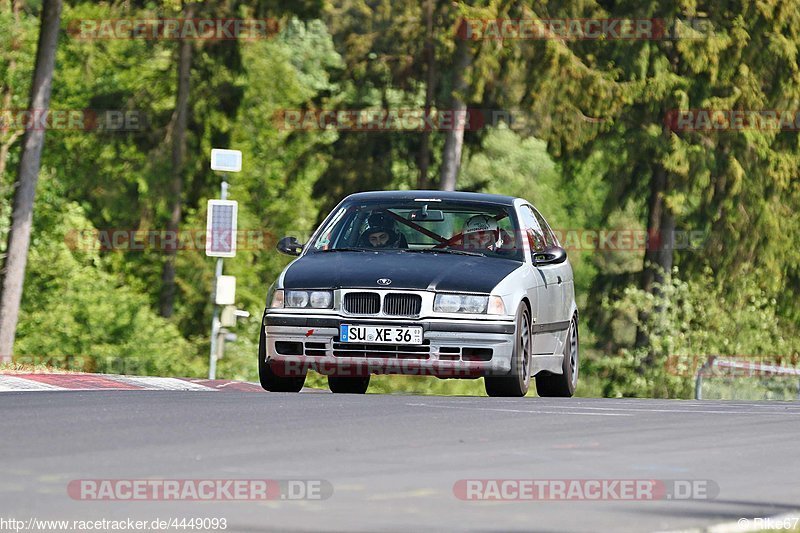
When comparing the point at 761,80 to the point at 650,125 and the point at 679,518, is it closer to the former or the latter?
the point at 650,125

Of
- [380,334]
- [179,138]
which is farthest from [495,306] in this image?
[179,138]

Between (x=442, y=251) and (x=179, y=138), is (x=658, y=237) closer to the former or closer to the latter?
(x=179, y=138)

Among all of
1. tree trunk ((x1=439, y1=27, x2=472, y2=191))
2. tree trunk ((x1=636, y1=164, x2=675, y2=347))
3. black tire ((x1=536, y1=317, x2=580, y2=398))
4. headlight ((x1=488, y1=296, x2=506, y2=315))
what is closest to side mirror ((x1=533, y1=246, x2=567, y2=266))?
black tire ((x1=536, y1=317, x2=580, y2=398))

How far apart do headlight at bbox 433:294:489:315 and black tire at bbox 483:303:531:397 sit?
38cm

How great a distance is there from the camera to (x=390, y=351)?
14.3m

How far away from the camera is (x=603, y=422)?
12188 millimetres

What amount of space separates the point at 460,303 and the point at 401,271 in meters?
0.55

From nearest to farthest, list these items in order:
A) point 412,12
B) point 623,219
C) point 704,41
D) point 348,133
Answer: point 704,41
point 412,12
point 348,133
point 623,219

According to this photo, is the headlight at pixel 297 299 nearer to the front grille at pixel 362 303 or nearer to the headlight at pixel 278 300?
the headlight at pixel 278 300

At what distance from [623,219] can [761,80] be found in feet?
79.1

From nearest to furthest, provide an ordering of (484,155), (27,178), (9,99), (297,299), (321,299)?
(321,299)
(297,299)
(27,178)
(484,155)
(9,99)

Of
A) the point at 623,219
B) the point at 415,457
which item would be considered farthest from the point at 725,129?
the point at 415,457

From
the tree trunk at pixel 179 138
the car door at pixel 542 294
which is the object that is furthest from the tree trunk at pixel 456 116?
the car door at pixel 542 294

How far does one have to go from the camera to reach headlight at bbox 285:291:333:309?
14477 mm
